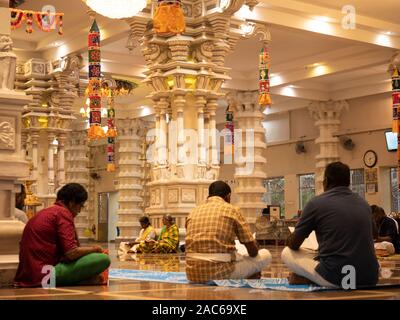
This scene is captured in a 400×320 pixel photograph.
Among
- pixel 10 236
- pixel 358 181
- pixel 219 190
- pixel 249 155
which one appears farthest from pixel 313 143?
pixel 10 236

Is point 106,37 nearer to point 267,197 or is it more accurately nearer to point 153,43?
point 153,43

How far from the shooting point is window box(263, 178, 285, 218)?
25438 millimetres

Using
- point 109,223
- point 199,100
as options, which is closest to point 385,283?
point 199,100

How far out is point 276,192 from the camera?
2581 centimetres

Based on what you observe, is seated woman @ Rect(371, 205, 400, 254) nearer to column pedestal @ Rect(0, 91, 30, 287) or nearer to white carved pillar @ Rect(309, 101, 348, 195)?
column pedestal @ Rect(0, 91, 30, 287)

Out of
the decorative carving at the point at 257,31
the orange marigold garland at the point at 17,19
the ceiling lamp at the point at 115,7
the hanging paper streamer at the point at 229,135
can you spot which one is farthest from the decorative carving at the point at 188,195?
the hanging paper streamer at the point at 229,135

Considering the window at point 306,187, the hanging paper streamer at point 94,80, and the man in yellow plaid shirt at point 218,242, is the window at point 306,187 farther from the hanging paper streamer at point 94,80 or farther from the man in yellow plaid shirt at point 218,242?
the man in yellow plaid shirt at point 218,242

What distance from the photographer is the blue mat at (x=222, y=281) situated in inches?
212

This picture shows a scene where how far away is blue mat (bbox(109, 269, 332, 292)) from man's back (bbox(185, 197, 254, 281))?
6.3 inches

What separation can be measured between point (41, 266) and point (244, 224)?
157cm

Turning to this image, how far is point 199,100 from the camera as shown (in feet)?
46.4

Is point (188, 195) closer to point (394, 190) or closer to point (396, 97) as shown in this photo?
point (396, 97)

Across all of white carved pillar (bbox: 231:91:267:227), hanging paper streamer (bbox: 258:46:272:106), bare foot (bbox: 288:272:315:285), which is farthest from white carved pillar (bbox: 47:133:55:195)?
bare foot (bbox: 288:272:315:285)

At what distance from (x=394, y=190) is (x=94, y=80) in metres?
11.4
